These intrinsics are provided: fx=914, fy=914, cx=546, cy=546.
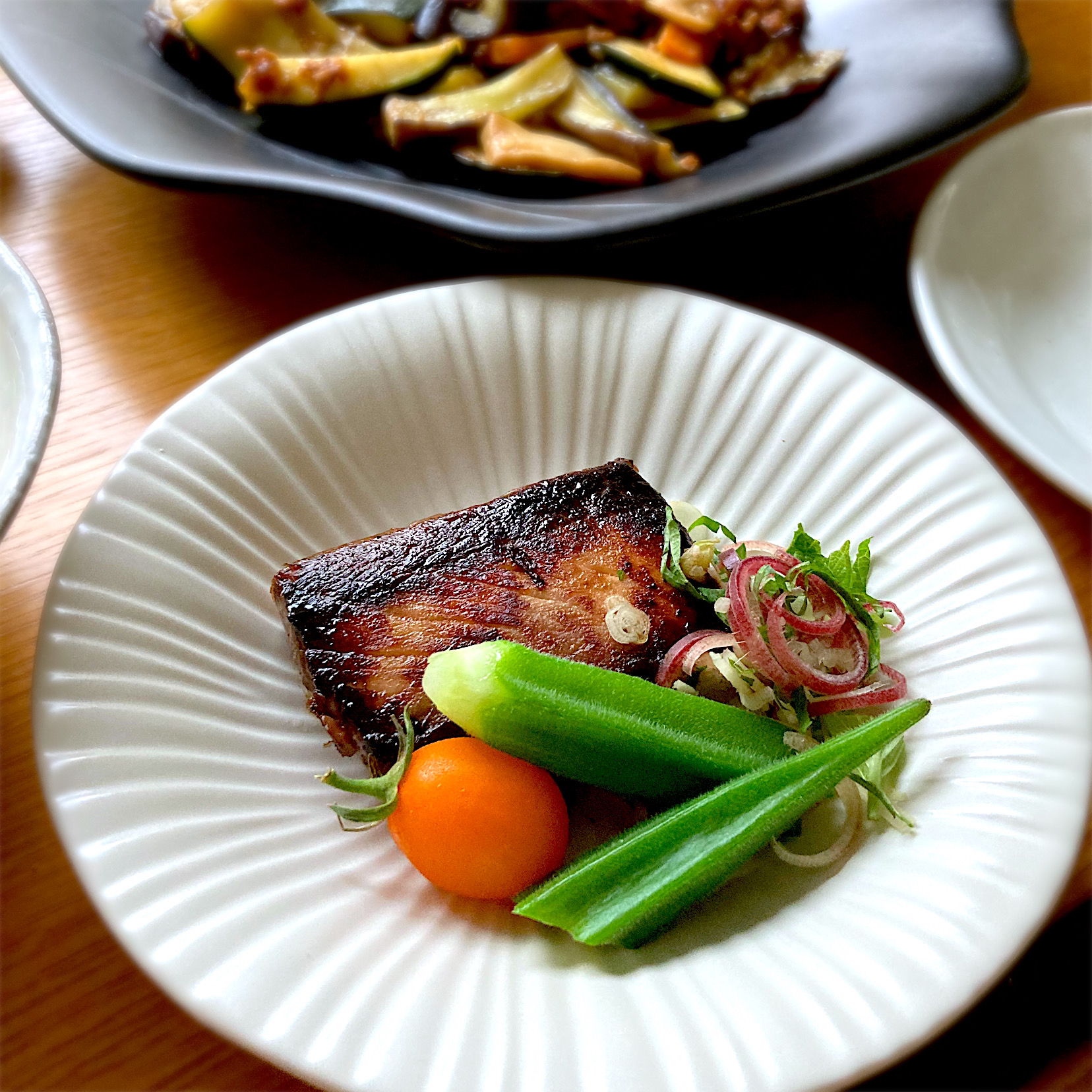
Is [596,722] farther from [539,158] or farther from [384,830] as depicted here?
[539,158]

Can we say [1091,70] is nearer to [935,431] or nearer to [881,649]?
[935,431]

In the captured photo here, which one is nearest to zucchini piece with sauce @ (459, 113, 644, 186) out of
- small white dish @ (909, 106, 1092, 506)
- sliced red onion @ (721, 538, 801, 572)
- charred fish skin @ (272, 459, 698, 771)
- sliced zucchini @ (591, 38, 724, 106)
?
sliced zucchini @ (591, 38, 724, 106)

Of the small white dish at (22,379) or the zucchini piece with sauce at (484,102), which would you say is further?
the zucchini piece with sauce at (484,102)

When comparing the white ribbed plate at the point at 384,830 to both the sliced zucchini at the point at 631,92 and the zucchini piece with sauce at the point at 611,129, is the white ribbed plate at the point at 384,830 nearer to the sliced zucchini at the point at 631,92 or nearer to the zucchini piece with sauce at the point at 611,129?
the zucchini piece with sauce at the point at 611,129

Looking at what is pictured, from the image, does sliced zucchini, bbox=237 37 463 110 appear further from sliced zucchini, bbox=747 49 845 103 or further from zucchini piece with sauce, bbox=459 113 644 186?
sliced zucchini, bbox=747 49 845 103

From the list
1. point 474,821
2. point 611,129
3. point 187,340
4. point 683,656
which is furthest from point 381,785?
point 611,129

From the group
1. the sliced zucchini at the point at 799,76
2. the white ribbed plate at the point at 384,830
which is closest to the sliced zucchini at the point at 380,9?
the sliced zucchini at the point at 799,76

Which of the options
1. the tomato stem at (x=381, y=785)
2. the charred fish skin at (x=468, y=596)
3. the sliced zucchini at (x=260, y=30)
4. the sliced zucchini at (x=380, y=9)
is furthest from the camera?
the sliced zucchini at (x=380, y=9)
